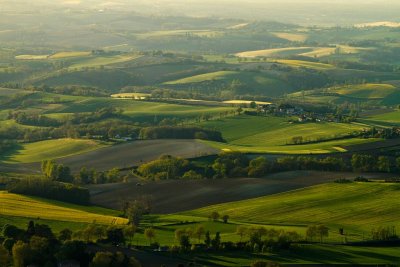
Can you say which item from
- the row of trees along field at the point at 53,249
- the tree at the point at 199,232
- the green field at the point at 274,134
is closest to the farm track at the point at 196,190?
the tree at the point at 199,232

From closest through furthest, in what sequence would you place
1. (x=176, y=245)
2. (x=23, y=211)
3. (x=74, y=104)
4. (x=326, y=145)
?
1. (x=176, y=245)
2. (x=23, y=211)
3. (x=326, y=145)
4. (x=74, y=104)

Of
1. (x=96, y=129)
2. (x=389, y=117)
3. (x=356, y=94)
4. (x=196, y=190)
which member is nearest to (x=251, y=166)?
(x=196, y=190)

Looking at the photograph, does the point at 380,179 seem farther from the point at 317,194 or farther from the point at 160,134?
the point at 160,134

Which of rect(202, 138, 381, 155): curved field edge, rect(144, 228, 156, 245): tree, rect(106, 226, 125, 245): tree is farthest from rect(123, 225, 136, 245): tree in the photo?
rect(202, 138, 381, 155): curved field edge

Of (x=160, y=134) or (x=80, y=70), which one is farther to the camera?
(x=80, y=70)

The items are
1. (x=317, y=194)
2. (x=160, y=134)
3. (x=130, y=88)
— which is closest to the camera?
(x=317, y=194)

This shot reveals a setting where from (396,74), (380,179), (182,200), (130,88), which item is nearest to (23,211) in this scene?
(182,200)

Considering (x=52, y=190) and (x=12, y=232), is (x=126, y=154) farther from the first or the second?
(x=12, y=232)
